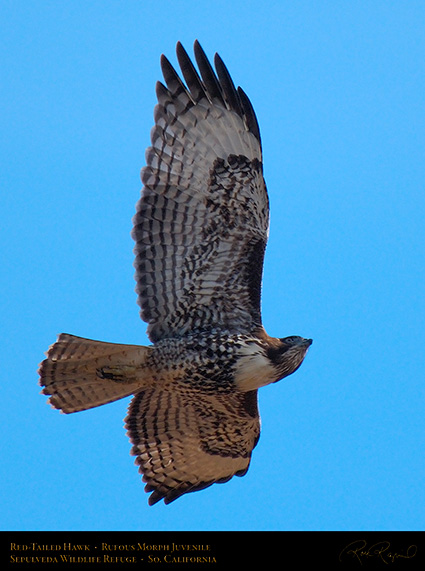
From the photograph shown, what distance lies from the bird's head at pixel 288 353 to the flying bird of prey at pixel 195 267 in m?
0.01

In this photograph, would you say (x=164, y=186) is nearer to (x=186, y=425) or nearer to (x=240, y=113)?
(x=240, y=113)

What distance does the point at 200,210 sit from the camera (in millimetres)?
10328

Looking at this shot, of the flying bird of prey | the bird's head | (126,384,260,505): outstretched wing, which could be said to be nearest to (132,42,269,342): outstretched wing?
the flying bird of prey

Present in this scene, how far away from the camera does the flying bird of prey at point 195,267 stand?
10172mm
